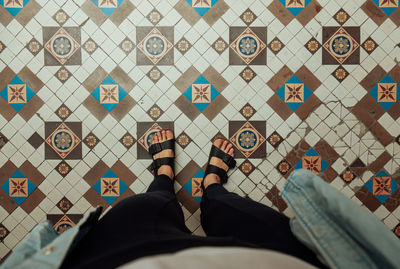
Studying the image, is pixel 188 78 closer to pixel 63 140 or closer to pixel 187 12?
pixel 187 12

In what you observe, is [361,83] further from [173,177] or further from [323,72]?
[173,177]

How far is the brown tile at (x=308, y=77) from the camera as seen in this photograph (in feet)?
4.34

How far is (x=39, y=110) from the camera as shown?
1.33 m

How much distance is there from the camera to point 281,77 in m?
1.32

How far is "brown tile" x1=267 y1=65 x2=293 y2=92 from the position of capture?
132 centimetres

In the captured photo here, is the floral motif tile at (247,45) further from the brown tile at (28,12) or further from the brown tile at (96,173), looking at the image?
the brown tile at (28,12)

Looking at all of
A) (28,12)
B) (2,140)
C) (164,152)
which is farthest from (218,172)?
(28,12)

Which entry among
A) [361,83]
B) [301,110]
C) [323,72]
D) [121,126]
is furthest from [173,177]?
[361,83]

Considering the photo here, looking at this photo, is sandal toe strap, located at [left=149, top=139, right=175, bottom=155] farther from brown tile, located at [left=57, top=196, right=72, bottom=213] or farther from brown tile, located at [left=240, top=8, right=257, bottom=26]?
brown tile, located at [left=240, top=8, right=257, bottom=26]

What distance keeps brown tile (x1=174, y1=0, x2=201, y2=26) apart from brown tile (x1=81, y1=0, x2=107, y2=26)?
38 centimetres

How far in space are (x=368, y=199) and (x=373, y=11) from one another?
984 mm

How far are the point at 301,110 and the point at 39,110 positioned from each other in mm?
1388

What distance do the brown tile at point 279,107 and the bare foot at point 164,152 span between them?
55 centimetres

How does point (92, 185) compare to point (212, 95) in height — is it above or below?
below
